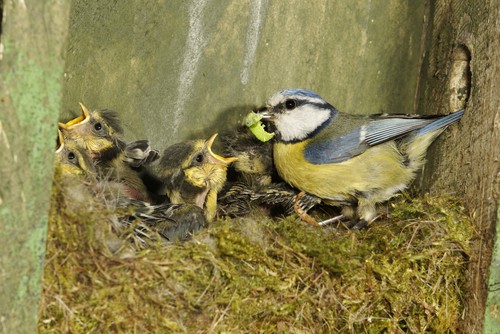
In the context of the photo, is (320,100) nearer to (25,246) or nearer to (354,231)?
(354,231)

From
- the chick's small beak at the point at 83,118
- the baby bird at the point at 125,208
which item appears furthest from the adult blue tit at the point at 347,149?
the chick's small beak at the point at 83,118

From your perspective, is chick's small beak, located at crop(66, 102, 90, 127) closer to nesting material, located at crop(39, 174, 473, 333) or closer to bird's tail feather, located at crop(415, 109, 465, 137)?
nesting material, located at crop(39, 174, 473, 333)

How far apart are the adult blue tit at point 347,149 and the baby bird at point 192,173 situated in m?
0.27

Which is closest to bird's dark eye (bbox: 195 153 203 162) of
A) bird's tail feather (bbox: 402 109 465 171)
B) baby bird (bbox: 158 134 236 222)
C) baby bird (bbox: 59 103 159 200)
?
baby bird (bbox: 158 134 236 222)

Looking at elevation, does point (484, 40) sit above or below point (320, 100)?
above

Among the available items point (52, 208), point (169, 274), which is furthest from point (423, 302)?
point (52, 208)

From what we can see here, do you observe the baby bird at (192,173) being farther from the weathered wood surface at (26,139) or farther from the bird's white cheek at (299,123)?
the weathered wood surface at (26,139)

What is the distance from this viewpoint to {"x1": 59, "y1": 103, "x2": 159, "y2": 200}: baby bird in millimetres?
2883

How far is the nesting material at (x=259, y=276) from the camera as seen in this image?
Result: 2080mm

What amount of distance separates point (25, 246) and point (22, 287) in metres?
0.11

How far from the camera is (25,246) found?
6.19ft

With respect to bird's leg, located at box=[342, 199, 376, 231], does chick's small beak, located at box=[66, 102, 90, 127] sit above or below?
above

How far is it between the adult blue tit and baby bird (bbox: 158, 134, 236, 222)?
275 millimetres

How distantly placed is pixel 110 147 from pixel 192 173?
0.35 m
